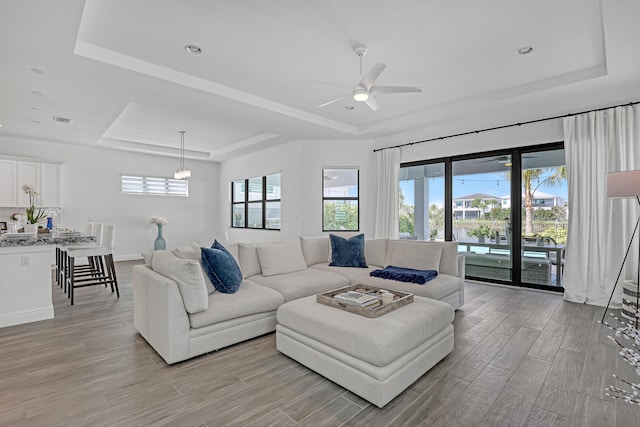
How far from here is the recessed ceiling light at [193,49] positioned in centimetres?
321

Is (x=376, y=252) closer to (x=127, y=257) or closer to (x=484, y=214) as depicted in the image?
(x=484, y=214)

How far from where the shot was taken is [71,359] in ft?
8.82

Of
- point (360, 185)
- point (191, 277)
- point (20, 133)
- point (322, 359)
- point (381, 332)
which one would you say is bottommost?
point (322, 359)

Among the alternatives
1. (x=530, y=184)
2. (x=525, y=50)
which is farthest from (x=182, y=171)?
(x=530, y=184)

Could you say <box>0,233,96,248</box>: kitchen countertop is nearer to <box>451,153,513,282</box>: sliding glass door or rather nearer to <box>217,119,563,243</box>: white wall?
<box>217,119,563,243</box>: white wall

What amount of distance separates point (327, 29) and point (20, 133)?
6712 mm

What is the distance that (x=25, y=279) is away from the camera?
3514 mm

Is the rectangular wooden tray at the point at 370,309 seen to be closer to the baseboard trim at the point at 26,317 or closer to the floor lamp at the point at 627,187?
the floor lamp at the point at 627,187

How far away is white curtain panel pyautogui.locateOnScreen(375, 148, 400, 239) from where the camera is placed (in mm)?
6215

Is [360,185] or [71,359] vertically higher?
[360,185]

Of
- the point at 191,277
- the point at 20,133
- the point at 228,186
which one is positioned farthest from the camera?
the point at 228,186

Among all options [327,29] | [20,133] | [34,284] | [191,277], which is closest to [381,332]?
[191,277]

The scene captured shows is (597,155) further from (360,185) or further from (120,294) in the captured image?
(120,294)

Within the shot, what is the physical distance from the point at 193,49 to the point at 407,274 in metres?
3.34
